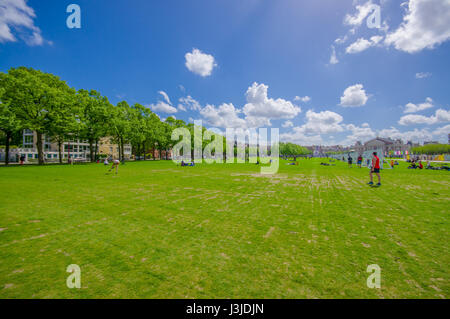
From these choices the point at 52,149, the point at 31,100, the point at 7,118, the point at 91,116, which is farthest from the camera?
the point at 52,149

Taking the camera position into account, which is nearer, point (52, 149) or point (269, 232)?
point (269, 232)

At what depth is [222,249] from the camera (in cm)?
454

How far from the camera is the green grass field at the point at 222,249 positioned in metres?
3.18

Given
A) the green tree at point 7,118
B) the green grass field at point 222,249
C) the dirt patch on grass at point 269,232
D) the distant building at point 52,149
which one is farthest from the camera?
the distant building at point 52,149

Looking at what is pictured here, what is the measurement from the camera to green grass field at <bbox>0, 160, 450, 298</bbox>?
318 centimetres

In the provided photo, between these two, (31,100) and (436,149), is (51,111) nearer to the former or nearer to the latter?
(31,100)

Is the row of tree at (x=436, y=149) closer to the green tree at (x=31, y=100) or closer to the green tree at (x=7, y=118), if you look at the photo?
the green tree at (x=31, y=100)

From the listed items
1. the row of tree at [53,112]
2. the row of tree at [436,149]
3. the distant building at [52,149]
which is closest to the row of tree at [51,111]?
the row of tree at [53,112]

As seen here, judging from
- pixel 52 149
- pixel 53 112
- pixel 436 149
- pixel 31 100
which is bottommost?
pixel 52 149

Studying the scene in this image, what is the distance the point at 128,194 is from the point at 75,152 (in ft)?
268

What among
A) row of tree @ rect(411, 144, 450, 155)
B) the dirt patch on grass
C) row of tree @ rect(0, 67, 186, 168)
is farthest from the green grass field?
row of tree @ rect(411, 144, 450, 155)

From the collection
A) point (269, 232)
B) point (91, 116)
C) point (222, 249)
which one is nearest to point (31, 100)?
point (91, 116)

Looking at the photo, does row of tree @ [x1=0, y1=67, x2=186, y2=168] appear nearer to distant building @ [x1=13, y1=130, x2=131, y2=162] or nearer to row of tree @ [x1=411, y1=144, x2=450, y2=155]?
distant building @ [x1=13, y1=130, x2=131, y2=162]
